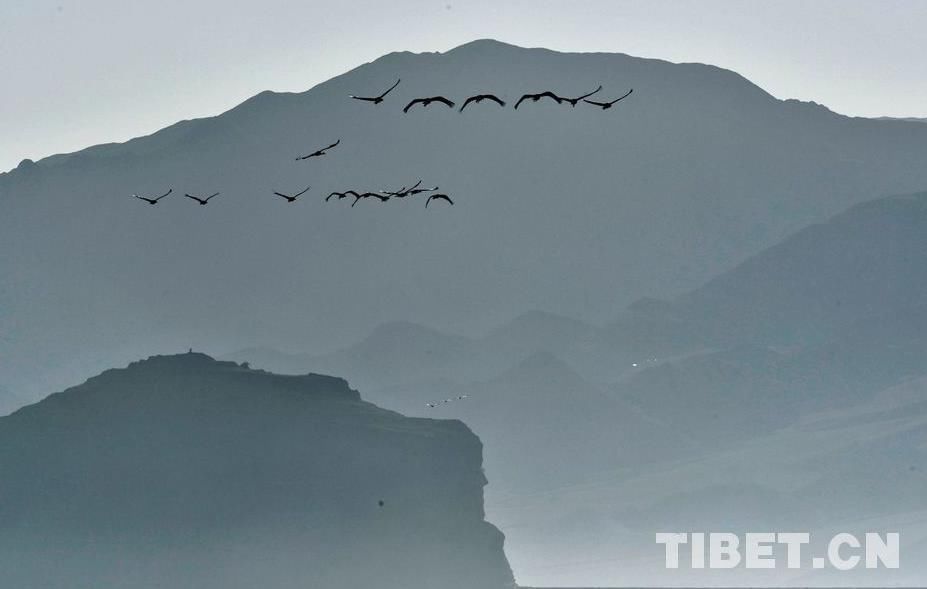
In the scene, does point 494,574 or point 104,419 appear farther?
point 104,419

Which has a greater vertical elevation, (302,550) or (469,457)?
(469,457)

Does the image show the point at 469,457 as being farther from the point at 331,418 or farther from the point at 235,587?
the point at 235,587

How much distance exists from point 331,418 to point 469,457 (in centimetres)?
1359

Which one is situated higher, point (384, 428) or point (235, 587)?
point (384, 428)

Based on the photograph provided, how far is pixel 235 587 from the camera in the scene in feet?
470

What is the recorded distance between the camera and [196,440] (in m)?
157

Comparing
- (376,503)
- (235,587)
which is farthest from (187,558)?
(376,503)

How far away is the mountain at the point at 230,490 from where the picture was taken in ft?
470

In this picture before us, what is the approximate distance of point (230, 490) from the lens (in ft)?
504

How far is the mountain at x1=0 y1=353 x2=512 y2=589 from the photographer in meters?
143

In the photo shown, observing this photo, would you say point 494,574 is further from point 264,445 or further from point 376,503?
point 264,445

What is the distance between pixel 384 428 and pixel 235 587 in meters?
21.2

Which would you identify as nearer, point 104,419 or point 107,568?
point 107,568

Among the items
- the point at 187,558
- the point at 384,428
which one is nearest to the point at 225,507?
the point at 187,558
